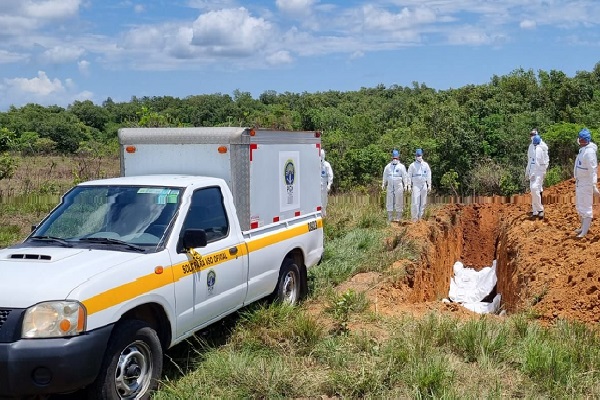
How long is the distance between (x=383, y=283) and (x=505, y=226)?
9356 millimetres

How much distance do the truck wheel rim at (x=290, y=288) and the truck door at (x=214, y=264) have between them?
1.37 m

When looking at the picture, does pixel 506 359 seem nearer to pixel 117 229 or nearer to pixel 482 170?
pixel 117 229

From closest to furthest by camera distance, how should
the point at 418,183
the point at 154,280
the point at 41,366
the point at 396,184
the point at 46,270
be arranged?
the point at 41,366 < the point at 46,270 < the point at 154,280 < the point at 418,183 < the point at 396,184

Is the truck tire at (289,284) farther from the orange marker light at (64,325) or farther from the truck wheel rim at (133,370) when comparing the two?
the orange marker light at (64,325)

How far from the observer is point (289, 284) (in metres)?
8.73

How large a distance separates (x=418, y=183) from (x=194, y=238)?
13371mm

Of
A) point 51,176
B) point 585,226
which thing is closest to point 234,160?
point 585,226

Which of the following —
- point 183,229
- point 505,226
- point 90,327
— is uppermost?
point 183,229

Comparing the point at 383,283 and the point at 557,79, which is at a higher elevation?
the point at 557,79

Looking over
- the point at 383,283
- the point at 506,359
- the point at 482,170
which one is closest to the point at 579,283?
the point at 383,283

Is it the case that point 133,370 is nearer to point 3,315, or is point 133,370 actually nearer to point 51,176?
point 3,315

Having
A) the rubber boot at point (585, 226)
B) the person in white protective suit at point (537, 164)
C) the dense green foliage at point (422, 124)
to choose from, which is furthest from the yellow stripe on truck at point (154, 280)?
the dense green foliage at point (422, 124)

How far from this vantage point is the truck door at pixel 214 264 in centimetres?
628

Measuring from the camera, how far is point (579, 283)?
33.0 feet
